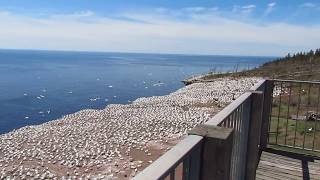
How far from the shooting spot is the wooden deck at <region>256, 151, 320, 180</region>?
5.54 m

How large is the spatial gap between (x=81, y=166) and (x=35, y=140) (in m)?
6.38

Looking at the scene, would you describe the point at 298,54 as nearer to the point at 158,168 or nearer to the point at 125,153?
the point at 125,153

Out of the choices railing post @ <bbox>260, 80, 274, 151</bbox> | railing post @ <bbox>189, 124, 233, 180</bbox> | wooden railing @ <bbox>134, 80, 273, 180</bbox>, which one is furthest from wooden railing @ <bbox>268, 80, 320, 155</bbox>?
railing post @ <bbox>189, 124, 233, 180</bbox>

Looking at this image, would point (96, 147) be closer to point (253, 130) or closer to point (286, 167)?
point (286, 167)

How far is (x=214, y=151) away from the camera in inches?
86.7

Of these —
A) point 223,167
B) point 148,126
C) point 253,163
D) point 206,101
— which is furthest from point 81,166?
point 206,101

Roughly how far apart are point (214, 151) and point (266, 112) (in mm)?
4392

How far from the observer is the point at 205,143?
2.21 meters

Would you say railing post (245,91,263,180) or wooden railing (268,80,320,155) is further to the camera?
wooden railing (268,80,320,155)

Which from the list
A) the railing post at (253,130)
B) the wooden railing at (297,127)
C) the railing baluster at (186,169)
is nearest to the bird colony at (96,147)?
the wooden railing at (297,127)

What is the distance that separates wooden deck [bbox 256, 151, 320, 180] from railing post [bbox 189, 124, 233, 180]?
135 inches

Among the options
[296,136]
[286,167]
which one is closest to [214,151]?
[286,167]

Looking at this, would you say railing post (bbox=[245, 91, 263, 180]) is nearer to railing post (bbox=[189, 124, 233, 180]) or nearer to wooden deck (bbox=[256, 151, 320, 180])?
wooden deck (bbox=[256, 151, 320, 180])

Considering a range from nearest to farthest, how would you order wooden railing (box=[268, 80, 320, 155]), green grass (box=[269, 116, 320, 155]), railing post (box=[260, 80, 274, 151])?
railing post (box=[260, 80, 274, 151]) → wooden railing (box=[268, 80, 320, 155]) → green grass (box=[269, 116, 320, 155])
